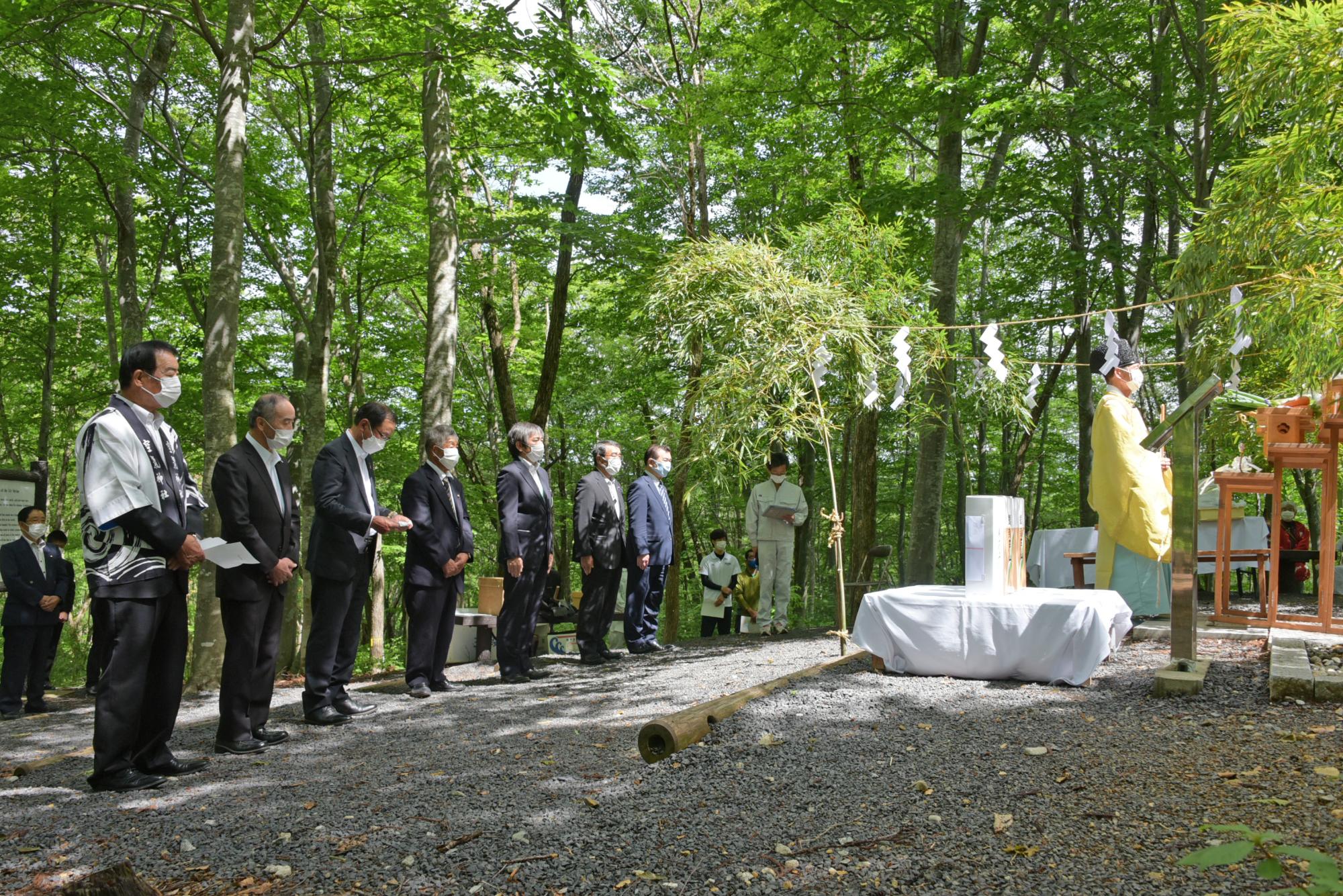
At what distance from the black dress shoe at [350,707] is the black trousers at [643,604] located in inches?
122

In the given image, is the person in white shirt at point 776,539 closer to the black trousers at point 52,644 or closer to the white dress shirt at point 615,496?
the white dress shirt at point 615,496

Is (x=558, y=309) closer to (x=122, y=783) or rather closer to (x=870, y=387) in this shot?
(x=870, y=387)

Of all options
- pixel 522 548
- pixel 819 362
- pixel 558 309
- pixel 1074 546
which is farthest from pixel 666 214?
pixel 522 548

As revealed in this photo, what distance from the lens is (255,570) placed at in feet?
15.6

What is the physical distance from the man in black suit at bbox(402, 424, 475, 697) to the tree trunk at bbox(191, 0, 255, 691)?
188 centimetres

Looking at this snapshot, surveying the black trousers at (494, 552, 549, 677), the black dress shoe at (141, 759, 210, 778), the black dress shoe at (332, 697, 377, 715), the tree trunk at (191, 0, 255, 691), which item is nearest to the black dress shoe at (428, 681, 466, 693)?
the black trousers at (494, 552, 549, 677)

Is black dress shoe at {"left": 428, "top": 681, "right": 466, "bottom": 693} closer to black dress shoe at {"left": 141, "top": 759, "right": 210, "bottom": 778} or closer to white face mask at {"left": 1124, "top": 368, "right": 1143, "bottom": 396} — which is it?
black dress shoe at {"left": 141, "top": 759, "right": 210, "bottom": 778}

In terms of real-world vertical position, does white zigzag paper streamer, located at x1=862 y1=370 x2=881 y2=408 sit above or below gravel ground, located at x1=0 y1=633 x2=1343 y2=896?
above

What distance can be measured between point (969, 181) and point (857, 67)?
613cm

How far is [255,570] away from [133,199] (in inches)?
417

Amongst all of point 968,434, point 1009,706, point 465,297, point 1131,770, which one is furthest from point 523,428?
point 968,434

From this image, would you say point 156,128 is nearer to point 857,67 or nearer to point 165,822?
point 857,67

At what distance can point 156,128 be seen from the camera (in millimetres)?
14742

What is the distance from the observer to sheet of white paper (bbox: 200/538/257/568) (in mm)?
4164
